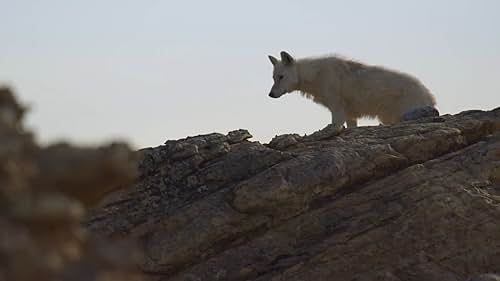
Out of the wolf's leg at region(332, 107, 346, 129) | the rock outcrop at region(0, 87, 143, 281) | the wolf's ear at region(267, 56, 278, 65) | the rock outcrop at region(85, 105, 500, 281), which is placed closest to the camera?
the rock outcrop at region(0, 87, 143, 281)

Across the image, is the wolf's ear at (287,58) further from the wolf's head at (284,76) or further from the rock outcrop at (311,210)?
the rock outcrop at (311,210)

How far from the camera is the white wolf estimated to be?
16.6 metres

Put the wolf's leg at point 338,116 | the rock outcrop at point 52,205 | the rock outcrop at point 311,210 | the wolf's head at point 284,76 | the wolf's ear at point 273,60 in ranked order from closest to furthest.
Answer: the rock outcrop at point 52,205 < the rock outcrop at point 311,210 < the wolf's leg at point 338,116 < the wolf's head at point 284,76 < the wolf's ear at point 273,60

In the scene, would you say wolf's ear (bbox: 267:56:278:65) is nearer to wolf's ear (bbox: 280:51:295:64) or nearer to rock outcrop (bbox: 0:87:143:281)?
wolf's ear (bbox: 280:51:295:64)

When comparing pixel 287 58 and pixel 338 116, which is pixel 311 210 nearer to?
pixel 338 116

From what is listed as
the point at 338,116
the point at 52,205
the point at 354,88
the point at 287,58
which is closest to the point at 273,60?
the point at 287,58

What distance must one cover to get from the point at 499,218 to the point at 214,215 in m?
3.56

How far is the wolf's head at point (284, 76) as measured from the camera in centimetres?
1761

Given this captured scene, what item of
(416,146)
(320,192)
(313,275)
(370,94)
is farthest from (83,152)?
(370,94)

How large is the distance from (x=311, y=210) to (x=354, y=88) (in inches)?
218

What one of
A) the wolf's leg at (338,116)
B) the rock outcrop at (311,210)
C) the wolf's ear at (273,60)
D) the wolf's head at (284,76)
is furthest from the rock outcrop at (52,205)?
the wolf's ear at (273,60)

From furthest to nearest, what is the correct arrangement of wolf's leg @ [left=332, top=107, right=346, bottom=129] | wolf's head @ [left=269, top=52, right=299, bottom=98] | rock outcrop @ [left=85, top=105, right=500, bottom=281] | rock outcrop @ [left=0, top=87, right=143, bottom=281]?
wolf's head @ [left=269, top=52, right=299, bottom=98] < wolf's leg @ [left=332, top=107, right=346, bottom=129] < rock outcrop @ [left=85, top=105, right=500, bottom=281] < rock outcrop @ [left=0, top=87, right=143, bottom=281]

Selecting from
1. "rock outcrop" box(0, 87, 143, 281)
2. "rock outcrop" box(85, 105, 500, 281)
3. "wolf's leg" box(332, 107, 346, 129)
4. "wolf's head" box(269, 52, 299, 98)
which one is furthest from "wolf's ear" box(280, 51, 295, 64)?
"rock outcrop" box(0, 87, 143, 281)

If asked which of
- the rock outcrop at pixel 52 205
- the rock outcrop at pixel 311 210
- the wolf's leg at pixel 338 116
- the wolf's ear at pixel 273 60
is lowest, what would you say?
the rock outcrop at pixel 52 205
